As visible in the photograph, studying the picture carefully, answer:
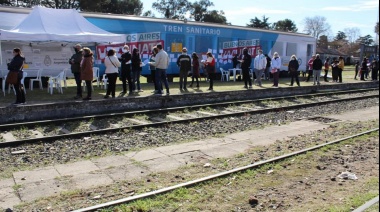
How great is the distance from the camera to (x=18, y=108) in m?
10.2

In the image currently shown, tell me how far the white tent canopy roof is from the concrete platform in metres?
3.42

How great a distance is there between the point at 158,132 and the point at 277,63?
10.9m

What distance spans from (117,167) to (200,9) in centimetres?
6548

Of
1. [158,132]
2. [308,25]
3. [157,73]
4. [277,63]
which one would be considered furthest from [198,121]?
[308,25]

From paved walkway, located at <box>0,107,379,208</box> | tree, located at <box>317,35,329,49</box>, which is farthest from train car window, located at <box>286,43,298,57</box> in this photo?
tree, located at <box>317,35,329,49</box>

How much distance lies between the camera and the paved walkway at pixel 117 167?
516 cm

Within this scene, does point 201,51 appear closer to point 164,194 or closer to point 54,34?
point 54,34

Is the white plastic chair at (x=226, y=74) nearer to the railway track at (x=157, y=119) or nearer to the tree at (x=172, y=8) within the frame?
the railway track at (x=157, y=119)

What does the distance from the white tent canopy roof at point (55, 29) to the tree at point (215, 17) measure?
169 feet

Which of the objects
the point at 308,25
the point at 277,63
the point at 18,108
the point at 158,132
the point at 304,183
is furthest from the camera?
the point at 308,25

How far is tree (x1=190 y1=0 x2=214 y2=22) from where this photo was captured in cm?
6869

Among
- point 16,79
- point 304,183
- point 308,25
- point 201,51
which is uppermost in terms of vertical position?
point 308,25

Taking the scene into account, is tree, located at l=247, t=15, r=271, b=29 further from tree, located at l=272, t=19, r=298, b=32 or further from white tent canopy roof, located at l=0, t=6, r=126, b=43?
white tent canopy roof, located at l=0, t=6, r=126, b=43

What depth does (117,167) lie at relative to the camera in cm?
624
